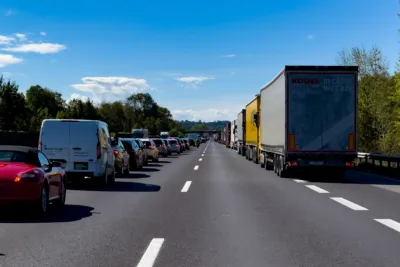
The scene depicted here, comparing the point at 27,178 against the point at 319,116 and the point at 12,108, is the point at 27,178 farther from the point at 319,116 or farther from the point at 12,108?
the point at 12,108

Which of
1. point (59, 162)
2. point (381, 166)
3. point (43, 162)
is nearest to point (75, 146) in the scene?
point (59, 162)

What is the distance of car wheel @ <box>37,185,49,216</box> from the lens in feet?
31.9

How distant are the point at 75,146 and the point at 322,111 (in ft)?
28.2

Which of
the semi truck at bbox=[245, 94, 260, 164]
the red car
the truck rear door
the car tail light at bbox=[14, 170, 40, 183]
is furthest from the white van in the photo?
the semi truck at bbox=[245, 94, 260, 164]

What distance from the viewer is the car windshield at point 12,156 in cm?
1017

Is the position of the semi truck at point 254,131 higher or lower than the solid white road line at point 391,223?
higher

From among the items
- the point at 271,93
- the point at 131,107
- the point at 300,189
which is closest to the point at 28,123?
the point at 271,93

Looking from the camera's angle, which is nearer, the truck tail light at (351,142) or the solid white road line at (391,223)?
the solid white road line at (391,223)

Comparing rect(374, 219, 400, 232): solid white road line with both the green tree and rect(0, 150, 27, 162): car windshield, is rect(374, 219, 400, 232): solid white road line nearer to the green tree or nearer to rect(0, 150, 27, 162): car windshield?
rect(0, 150, 27, 162): car windshield

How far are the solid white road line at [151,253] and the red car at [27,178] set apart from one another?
3005mm

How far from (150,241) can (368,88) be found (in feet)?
134

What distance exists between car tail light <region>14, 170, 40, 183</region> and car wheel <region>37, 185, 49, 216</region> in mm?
285

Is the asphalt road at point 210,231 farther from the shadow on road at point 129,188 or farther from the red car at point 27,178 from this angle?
the shadow on road at point 129,188

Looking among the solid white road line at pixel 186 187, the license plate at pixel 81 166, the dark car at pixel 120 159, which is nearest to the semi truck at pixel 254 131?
the dark car at pixel 120 159
